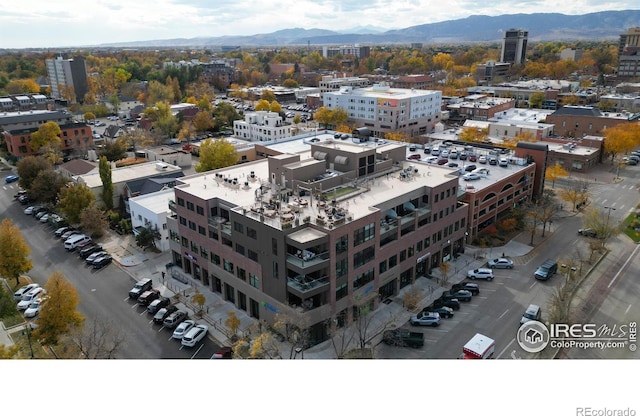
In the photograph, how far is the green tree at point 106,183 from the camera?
19016 mm

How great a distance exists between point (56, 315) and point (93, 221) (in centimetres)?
752

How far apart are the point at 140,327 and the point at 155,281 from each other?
103 inches

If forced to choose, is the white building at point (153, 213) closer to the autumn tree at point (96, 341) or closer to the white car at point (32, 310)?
the white car at point (32, 310)

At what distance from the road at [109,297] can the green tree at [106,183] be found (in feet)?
7.93

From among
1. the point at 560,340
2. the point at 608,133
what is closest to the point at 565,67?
the point at 608,133

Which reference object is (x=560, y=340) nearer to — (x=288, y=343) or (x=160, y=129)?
(x=288, y=343)

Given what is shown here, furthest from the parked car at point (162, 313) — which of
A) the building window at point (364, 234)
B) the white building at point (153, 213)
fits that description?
the building window at point (364, 234)

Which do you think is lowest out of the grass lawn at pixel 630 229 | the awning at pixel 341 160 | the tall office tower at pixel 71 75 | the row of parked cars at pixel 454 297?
the row of parked cars at pixel 454 297

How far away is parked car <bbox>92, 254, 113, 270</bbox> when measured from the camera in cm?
1562

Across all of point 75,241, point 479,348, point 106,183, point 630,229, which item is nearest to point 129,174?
point 106,183

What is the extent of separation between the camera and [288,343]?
1149 cm

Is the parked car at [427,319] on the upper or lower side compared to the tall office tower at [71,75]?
lower

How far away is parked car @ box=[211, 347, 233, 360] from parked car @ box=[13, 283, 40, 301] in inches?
271

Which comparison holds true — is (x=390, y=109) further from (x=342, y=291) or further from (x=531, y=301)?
(x=342, y=291)
